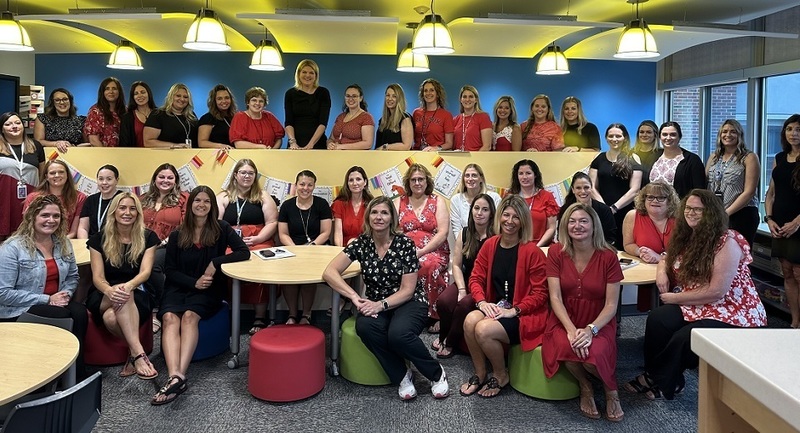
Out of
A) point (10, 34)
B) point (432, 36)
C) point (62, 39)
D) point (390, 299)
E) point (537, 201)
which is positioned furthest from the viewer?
point (62, 39)

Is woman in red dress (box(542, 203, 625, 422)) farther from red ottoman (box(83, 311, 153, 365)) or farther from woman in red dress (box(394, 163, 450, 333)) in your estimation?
red ottoman (box(83, 311, 153, 365))

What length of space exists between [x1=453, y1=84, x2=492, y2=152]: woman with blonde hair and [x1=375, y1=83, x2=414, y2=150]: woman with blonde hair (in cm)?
43

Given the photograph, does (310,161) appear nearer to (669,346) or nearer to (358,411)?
(358,411)

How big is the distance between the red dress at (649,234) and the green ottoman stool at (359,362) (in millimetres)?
1925

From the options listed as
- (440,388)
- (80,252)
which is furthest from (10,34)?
(440,388)

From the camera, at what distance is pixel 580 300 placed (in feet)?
10.1

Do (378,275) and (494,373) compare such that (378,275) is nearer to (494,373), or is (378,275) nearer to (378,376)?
(378,376)

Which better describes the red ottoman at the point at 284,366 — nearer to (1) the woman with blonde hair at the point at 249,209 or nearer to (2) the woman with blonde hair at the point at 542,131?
(1) the woman with blonde hair at the point at 249,209

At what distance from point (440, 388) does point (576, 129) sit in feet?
10.1

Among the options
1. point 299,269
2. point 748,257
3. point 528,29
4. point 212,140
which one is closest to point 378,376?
point 299,269

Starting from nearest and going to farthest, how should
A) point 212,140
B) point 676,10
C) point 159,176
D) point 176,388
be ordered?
point 176,388
point 159,176
point 212,140
point 676,10

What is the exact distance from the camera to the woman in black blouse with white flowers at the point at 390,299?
10.5 ft

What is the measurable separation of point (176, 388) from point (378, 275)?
1.27 meters

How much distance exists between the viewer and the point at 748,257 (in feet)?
Result: 10.2
